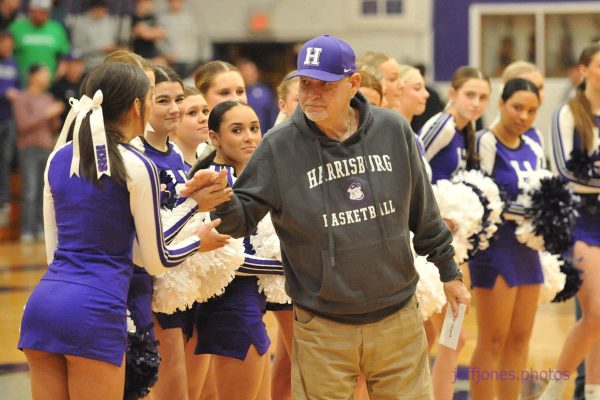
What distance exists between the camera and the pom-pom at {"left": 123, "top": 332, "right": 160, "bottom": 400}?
140 inches

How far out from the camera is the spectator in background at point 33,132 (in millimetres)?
12422

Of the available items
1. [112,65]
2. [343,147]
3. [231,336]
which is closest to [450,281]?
[343,147]

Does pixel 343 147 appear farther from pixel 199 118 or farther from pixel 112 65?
pixel 199 118

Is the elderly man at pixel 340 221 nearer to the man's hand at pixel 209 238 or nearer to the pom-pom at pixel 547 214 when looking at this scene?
the man's hand at pixel 209 238

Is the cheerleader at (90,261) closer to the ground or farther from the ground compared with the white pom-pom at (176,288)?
farther from the ground

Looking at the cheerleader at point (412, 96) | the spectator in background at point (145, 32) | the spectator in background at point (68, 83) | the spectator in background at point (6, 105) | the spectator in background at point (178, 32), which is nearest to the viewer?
the cheerleader at point (412, 96)

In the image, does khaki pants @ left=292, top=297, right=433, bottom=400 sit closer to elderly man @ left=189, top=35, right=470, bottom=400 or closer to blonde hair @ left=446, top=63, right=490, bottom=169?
elderly man @ left=189, top=35, right=470, bottom=400

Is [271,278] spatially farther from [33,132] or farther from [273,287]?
[33,132]

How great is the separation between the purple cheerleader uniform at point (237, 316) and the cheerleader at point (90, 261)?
3.04ft

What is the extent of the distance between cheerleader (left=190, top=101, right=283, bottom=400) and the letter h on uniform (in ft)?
3.01

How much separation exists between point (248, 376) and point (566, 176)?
2257mm

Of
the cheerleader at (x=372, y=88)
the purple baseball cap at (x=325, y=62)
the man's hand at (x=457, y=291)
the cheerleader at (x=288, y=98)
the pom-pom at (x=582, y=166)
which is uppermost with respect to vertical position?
the purple baseball cap at (x=325, y=62)

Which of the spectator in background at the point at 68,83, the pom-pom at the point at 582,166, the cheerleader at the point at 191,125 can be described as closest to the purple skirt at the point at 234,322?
the cheerleader at the point at 191,125

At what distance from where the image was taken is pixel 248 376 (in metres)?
4.35
